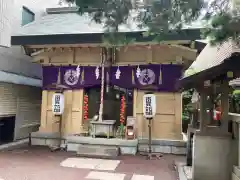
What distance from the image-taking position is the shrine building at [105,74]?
10.0m

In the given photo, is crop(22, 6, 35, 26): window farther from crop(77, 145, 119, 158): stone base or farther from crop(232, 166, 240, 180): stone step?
crop(232, 166, 240, 180): stone step

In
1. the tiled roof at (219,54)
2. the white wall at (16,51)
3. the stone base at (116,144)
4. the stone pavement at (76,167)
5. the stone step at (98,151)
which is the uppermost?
the white wall at (16,51)

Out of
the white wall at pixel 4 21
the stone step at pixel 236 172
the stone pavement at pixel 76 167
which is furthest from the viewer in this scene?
the white wall at pixel 4 21

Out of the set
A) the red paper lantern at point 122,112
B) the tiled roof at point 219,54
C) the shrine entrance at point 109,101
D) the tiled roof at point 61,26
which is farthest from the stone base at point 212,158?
the shrine entrance at point 109,101

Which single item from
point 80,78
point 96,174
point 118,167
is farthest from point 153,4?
point 80,78

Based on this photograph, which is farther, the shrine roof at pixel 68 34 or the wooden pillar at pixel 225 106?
the shrine roof at pixel 68 34

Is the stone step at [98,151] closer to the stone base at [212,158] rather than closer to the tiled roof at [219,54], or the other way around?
the stone base at [212,158]

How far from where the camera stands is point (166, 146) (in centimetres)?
992

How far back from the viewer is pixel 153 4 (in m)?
3.85

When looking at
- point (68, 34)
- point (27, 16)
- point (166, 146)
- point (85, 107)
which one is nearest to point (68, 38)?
point (68, 34)

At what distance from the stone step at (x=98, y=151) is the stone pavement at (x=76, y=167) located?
29 cm

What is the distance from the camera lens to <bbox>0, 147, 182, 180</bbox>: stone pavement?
21.9 ft

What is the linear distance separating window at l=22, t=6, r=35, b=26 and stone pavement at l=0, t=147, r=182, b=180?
6.37m

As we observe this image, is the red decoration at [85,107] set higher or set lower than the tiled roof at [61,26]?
lower
